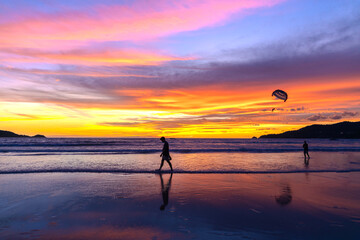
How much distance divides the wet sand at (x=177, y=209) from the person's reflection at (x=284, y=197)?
37 mm

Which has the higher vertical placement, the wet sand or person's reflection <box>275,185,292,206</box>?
person's reflection <box>275,185,292,206</box>

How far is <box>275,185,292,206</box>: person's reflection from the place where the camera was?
795cm

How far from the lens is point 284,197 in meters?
8.63

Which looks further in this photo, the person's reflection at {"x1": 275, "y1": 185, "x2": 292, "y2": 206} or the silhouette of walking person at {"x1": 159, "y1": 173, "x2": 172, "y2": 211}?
the person's reflection at {"x1": 275, "y1": 185, "x2": 292, "y2": 206}

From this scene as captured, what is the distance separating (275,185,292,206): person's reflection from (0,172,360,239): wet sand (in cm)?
4

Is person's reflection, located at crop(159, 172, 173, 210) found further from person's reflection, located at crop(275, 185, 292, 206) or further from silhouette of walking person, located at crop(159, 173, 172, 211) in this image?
person's reflection, located at crop(275, 185, 292, 206)

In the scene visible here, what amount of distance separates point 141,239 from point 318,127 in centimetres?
18790

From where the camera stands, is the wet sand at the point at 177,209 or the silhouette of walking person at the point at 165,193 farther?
the silhouette of walking person at the point at 165,193

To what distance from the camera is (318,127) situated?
163 meters

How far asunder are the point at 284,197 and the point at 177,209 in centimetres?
440

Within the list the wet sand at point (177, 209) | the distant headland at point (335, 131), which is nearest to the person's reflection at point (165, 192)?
the wet sand at point (177, 209)

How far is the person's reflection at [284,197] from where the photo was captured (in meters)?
7.95

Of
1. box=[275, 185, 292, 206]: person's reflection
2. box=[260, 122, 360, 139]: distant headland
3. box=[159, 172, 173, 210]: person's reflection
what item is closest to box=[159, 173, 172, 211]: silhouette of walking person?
box=[159, 172, 173, 210]: person's reflection

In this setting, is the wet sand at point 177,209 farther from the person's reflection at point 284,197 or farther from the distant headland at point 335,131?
the distant headland at point 335,131
